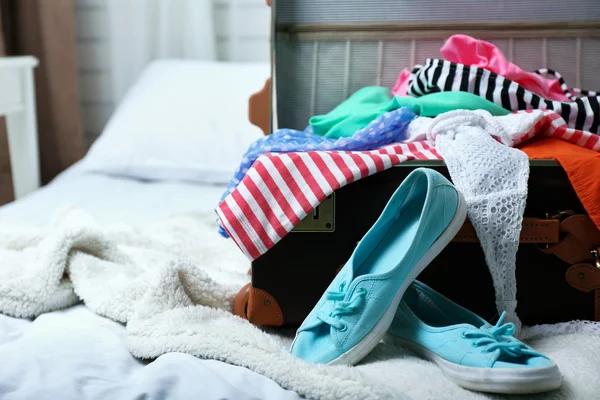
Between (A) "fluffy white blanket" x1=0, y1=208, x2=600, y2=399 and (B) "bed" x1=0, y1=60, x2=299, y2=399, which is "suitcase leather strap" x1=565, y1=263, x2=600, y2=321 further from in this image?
(B) "bed" x1=0, y1=60, x2=299, y2=399

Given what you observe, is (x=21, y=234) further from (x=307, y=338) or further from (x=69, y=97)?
(x=69, y=97)

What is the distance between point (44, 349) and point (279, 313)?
302 mm

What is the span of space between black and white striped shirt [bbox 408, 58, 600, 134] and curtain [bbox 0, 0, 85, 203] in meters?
1.48

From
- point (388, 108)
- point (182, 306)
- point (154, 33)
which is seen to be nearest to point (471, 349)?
point (182, 306)

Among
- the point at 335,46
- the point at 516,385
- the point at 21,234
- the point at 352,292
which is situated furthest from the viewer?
the point at 335,46

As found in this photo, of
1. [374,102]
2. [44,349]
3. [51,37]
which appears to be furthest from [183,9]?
[44,349]

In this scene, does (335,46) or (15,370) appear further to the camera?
(335,46)

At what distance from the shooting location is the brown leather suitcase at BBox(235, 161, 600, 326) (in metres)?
0.84

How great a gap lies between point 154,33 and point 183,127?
0.61m

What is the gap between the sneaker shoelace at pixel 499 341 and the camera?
0.68 m

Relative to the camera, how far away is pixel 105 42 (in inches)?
92.0

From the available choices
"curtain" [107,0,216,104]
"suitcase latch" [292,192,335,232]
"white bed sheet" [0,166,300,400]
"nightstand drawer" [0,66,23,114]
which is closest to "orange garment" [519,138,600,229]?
"suitcase latch" [292,192,335,232]

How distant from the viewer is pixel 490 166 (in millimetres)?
839

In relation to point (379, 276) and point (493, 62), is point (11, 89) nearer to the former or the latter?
point (493, 62)
